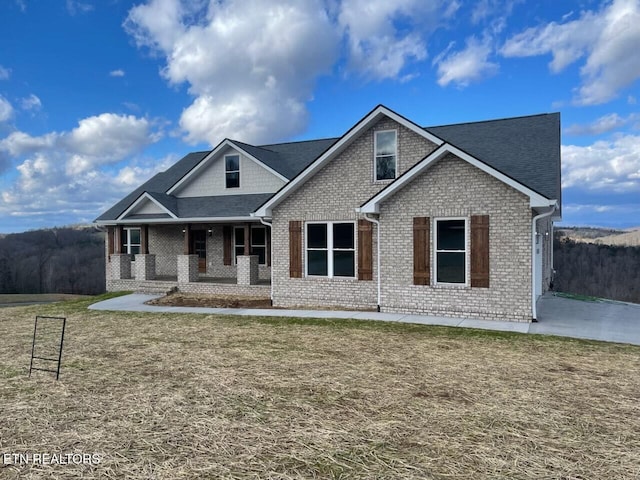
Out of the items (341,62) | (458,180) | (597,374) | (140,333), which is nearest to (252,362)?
(140,333)

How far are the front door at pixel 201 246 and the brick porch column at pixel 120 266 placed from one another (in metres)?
2.90

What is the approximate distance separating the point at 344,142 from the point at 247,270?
616 centimetres

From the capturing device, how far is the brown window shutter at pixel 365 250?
43.4ft

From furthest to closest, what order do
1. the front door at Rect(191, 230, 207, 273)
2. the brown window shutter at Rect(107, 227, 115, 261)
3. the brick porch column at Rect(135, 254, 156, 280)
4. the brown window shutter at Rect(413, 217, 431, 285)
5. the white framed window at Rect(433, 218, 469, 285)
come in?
the brown window shutter at Rect(107, 227, 115, 261)
the front door at Rect(191, 230, 207, 273)
the brick porch column at Rect(135, 254, 156, 280)
the brown window shutter at Rect(413, 217, 431, 285)
the white framed window at Rect(433, 218, 469, 285)

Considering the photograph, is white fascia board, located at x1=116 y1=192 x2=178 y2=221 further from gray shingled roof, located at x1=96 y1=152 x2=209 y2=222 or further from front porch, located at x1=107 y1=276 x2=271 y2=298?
front porch, located at x1=107 y1=276 x2=271 y2=298

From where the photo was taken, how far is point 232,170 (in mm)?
18969

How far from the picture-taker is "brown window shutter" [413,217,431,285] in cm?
1196

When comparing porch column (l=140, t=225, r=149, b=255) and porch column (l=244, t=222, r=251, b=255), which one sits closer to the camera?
porch column (l=244, t=222, r=251, b=255)

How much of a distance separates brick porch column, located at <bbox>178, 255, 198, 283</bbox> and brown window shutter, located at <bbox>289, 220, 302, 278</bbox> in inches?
210

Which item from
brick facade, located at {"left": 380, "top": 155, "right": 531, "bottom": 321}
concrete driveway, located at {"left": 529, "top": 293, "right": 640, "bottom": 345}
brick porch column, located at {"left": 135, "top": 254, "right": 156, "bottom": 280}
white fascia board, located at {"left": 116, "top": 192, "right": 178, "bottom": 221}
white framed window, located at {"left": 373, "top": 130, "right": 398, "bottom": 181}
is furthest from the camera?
brick porch column, located at {"left": 135, "top": 254, "right": 156, "bottom": 280}

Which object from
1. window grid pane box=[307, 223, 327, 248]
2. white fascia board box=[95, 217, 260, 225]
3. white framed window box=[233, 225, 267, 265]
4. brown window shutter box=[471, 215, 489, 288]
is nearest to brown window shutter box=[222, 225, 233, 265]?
white framed window box=[233, 225, 267, 265]

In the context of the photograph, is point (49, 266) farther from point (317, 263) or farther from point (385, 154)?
point (385, 154)

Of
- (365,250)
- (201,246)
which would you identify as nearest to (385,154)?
(365,250)

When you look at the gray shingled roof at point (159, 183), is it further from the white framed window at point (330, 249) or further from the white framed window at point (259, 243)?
the white framed window at point (330, 249)
